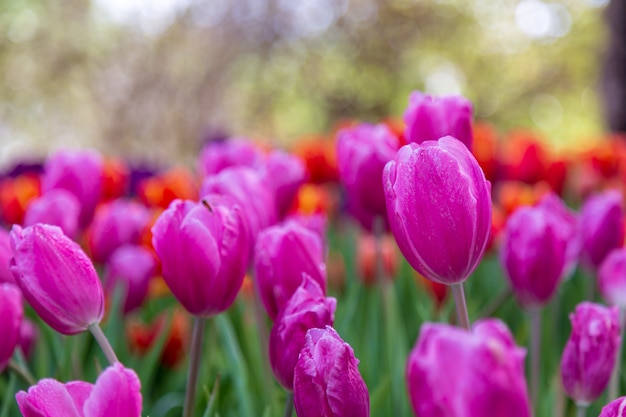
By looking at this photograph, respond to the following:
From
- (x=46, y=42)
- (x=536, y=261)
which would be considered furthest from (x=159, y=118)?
(x=536, y=261)

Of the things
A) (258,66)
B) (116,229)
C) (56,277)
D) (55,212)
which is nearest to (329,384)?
(56,277)

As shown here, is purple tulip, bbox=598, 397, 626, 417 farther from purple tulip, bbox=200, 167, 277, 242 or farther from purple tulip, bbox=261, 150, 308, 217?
purple tulip, bbox=261, 150, 308, 217

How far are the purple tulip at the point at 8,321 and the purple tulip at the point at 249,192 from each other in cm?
20

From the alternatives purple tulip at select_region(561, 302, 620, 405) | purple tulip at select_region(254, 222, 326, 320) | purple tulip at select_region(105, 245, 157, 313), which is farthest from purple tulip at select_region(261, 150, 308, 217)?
purple tulip at select_region(561, 302, 620, 405)

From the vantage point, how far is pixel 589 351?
0.50 metres

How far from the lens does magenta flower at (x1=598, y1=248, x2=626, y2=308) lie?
2.21 ft

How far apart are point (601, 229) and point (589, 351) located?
381 millimetres

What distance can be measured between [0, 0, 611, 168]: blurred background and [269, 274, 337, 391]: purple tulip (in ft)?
14.4

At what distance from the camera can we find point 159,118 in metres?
7.53

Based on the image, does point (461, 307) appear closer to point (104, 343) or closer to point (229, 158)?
point (104, 343)

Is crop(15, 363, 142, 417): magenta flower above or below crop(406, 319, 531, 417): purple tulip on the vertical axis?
below

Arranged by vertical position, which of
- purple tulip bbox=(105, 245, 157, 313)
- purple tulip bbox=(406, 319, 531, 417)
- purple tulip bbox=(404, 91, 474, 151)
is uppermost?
purple tulip bbox=(404, 91, 474, 151)

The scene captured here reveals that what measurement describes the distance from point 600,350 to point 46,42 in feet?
27.6

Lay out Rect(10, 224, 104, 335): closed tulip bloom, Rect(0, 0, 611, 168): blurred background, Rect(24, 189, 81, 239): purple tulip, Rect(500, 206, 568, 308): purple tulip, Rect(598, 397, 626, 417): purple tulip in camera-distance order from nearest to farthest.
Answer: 1. Rect(598, 397, 626, 417): purple tulip
2. Rect(10, 224, 104, 335): closed tulip bloom
3. Rect(500, 206, 568, 308): purple tulip
4. Rect(24, 189, 81, 239): purple tulip
5. Rect(0, 0, 611, 168): blurred background
